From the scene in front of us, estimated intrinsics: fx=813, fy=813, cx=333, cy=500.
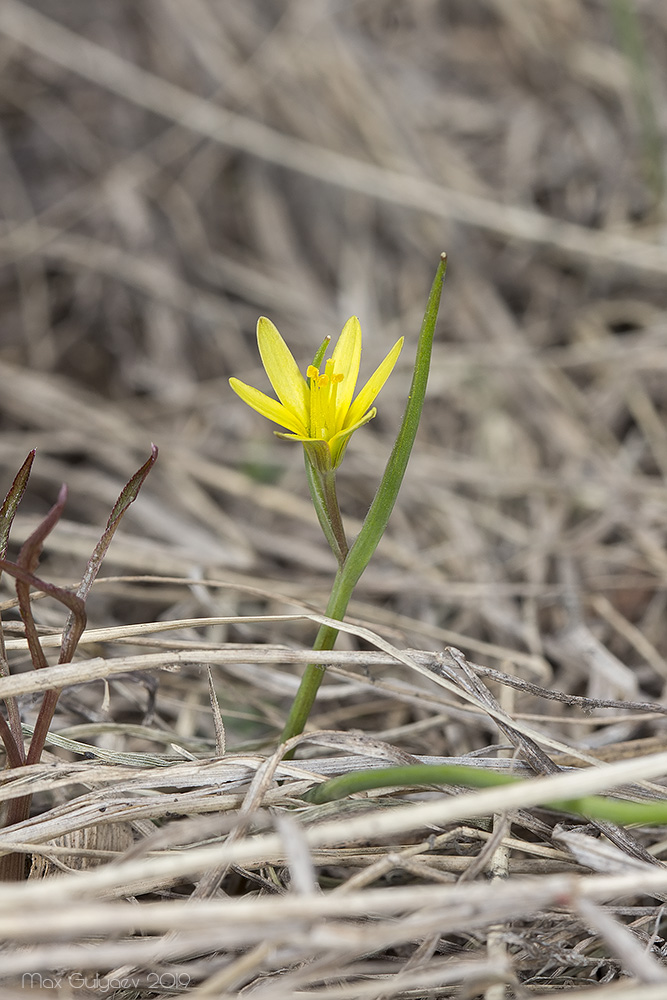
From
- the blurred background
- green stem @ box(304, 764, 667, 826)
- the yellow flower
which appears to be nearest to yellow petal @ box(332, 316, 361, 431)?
the yellow flower

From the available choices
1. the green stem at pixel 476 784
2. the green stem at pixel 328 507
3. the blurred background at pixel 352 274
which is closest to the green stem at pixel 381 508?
the green stem at pixel 328 507

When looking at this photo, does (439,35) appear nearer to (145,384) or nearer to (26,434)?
(145,384)

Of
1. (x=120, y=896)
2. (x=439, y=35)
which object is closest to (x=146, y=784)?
(x=120, y=896)

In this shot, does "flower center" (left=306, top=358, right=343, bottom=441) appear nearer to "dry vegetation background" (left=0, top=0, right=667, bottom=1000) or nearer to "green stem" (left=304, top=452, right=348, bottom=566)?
"green stem" (left=304, top=452, right=348, bottom=566)

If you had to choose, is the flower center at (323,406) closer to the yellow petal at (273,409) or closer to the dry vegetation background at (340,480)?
the yellow petal at (273,409)

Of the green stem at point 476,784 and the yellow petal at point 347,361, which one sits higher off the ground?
the yellow petal at point 347,361
